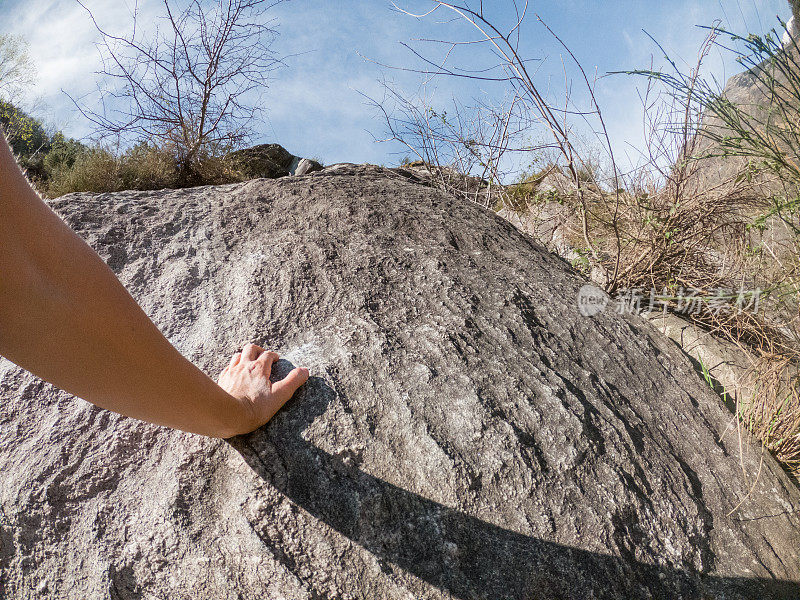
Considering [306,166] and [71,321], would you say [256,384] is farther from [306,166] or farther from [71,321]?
[306,166]

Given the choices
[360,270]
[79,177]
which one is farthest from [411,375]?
[79,177]

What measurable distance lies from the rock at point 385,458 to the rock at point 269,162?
4.93m

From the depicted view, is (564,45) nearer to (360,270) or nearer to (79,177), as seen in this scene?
(360,270)

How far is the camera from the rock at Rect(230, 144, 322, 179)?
682 centimetres

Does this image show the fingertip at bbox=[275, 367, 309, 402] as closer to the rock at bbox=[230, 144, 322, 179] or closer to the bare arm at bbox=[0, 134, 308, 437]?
the bare arm at bbox=[0, 134, 308, 437]

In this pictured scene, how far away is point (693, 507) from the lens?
60.9 inches

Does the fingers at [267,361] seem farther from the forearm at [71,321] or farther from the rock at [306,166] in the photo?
the rock at [306,166]

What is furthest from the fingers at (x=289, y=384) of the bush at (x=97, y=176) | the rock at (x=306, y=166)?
the rock at (x=306, y=166)

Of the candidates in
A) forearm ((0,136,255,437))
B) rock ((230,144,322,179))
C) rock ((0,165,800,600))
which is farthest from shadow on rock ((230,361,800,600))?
rock ((230,144,322,179))

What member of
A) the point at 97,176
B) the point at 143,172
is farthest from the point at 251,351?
the point at 97,176

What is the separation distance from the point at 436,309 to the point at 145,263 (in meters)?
1.08

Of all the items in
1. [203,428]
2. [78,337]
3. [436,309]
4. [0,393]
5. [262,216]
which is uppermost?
[262,216]

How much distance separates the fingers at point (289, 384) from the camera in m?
1.34

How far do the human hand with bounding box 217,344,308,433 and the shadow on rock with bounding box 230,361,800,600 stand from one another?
0.19ft
